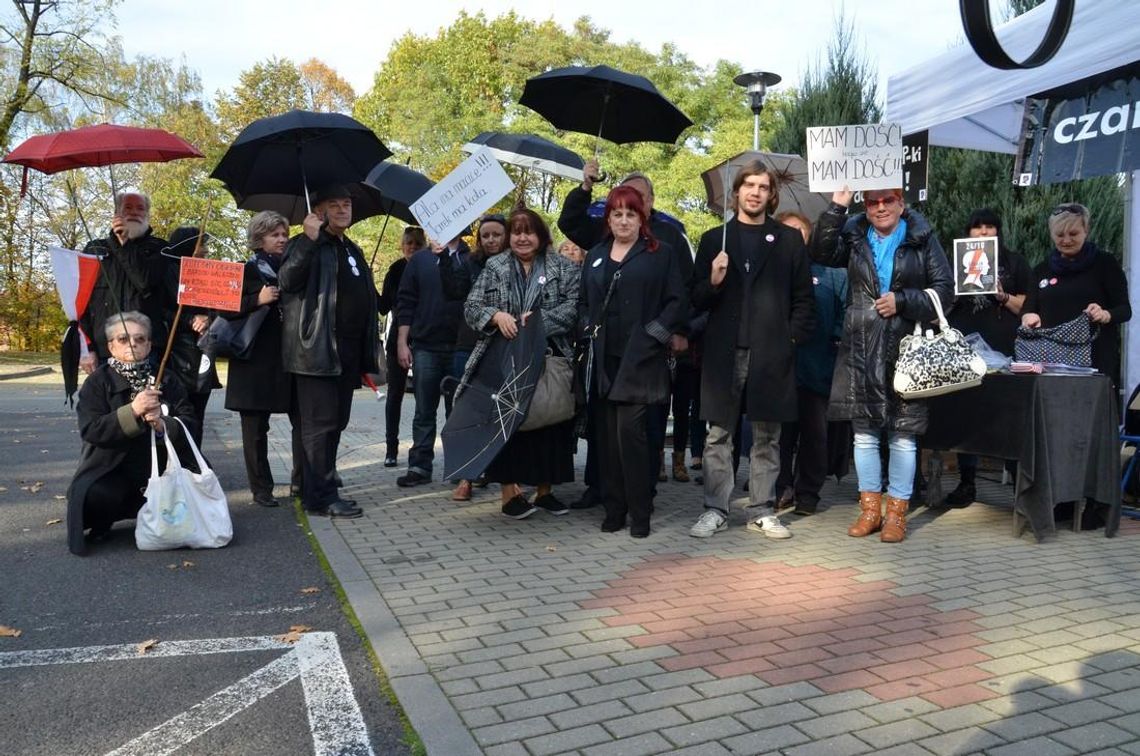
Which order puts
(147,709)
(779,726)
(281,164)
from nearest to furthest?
(779,726)
(147,709)
(281,164)

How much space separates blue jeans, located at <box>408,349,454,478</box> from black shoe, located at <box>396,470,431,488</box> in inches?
1.4

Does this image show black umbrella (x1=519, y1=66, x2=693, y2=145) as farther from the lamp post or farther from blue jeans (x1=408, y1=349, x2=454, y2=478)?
the lamp post

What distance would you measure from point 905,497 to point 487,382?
8.53 feet

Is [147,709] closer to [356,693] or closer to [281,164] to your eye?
[356,693]

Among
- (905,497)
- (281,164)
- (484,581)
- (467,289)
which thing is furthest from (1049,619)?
(281,164)

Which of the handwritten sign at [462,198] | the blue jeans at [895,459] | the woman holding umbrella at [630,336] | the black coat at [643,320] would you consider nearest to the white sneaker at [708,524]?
the woman holding umbrella at [630,336]

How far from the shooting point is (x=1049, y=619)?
4141 millimetres

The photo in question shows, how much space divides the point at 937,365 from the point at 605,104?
110 inches

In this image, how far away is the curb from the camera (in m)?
3.01

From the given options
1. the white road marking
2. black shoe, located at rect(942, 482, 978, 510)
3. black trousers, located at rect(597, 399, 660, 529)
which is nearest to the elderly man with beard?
the white road marking

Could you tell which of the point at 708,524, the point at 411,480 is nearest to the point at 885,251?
the point at 708,524

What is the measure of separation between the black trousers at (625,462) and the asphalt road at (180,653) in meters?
1.81

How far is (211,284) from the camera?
571 centimetres

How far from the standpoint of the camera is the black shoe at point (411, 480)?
7515mm
